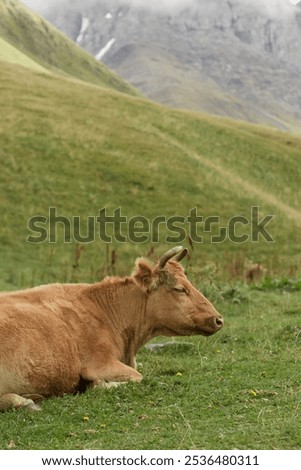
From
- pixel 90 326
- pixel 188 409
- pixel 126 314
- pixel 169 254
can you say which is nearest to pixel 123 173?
pixel 126 314

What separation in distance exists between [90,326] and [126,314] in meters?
0.68

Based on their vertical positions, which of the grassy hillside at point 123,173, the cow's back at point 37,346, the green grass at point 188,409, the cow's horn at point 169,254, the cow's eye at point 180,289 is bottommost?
the green grass at point 188,409

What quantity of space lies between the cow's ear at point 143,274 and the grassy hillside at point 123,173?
1119 cm

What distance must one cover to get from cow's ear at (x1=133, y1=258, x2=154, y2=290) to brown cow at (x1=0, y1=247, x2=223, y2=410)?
14 mm

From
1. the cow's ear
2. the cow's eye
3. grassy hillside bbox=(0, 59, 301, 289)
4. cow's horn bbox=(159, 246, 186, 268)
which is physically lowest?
the cow's eye

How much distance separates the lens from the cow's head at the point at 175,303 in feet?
30.5

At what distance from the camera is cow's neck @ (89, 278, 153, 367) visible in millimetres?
9367

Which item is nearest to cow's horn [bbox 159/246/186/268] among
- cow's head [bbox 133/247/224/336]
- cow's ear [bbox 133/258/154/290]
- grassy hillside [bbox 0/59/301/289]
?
cow's head [bbox 133/247/224/336]

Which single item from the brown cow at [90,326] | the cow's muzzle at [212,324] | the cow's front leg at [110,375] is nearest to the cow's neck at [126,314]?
the brown cow at [90,326]

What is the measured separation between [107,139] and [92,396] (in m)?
43.3

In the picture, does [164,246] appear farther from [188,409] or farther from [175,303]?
[188,409]

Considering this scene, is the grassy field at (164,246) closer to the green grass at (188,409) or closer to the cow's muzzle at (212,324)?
the green grass at (188,409)

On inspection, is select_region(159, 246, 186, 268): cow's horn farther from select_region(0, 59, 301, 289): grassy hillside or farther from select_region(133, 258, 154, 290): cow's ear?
select_region(0, 59, 301, 289): grassy hillside

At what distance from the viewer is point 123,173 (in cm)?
4419
